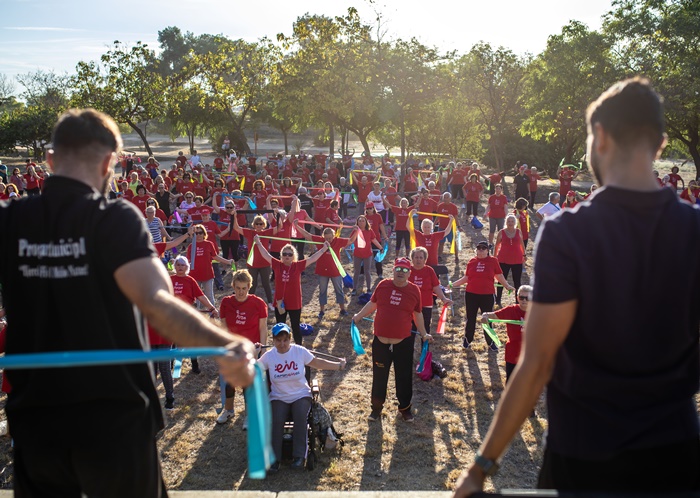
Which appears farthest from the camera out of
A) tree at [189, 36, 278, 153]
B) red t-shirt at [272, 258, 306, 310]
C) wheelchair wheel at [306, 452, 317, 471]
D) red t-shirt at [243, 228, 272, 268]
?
tree at [189, 36, 278, 153]

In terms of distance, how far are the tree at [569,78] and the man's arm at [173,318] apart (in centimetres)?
2982

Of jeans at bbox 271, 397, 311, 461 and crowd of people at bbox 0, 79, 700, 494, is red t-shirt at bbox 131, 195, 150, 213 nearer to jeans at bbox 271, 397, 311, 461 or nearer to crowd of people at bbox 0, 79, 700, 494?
crowd of people at bbox 0, 79, 700, 494

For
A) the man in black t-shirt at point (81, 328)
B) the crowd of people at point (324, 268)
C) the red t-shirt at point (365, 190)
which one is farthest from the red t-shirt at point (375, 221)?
the man in black t-shirt at point (81, 328)

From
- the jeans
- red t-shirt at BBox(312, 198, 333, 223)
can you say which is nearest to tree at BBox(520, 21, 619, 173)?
red t-shirt at BBox(312, 198, 333, 223)

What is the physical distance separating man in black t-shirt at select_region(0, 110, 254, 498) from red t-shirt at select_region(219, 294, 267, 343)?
19.7 feet

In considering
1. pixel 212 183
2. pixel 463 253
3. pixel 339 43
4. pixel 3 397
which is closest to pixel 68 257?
pixel 3 397

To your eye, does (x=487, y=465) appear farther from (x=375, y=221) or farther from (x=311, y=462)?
(x=375, y=221)

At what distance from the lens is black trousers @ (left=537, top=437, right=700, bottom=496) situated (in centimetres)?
187

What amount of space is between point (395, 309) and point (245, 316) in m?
2.00

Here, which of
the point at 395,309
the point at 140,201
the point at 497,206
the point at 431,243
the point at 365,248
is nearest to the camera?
the point at 395,309

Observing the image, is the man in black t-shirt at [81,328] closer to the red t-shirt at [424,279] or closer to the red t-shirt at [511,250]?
the red t-shirt at [424,279]

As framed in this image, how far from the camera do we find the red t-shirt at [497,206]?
16875 millimetres

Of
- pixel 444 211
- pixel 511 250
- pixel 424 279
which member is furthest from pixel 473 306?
pixel 444 211

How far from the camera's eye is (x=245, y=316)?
8156 mm
